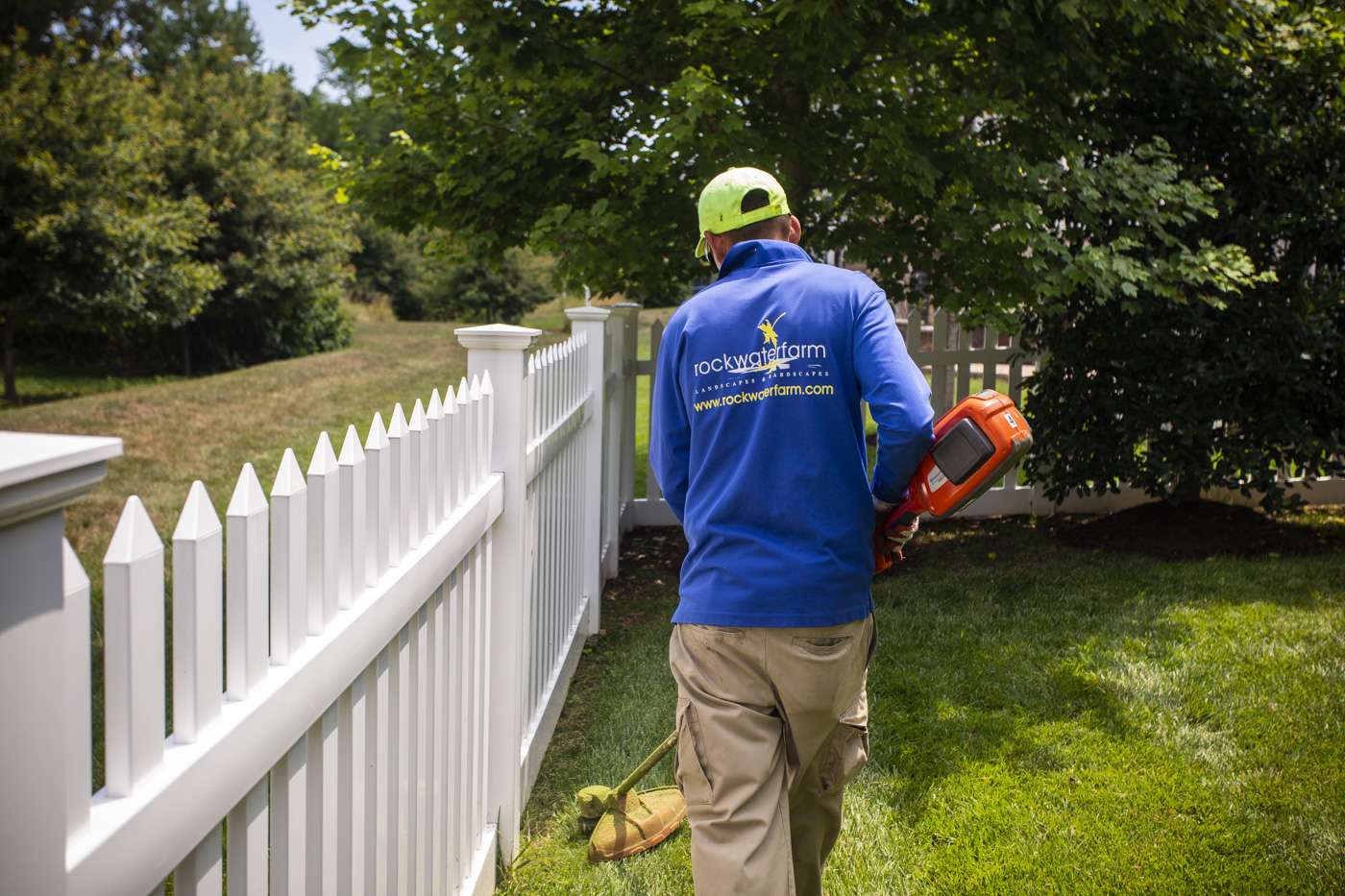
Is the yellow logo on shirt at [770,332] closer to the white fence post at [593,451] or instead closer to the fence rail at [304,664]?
the fence rail at [304,664]

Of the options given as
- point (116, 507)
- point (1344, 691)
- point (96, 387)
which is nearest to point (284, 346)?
point (96, 387)

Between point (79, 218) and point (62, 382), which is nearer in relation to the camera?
point (79, 218)

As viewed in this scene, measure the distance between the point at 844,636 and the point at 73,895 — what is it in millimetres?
1793

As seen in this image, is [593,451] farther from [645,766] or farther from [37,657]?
[37,657]

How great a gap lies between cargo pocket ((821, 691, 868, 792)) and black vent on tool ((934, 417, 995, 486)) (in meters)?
0.63

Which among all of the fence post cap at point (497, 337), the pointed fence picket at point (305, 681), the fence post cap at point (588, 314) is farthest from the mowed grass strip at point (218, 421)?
the pointed fence picket at point (305, 681)

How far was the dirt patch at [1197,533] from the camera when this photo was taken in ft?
22.6

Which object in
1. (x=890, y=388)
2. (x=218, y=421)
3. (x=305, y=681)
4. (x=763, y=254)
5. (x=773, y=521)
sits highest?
(x=763, y=254)

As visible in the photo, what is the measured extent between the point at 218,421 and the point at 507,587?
1087 cm

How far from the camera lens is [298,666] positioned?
1.69m

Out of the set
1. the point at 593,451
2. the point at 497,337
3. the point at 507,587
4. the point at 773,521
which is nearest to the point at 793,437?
the point at 773,521

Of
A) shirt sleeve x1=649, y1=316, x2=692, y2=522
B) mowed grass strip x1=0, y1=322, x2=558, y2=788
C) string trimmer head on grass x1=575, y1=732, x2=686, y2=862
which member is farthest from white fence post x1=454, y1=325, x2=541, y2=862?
mowed grass strip x1=0, y1=322, x2=558, y2=788

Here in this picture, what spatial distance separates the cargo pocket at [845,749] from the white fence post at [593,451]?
2.77 metres

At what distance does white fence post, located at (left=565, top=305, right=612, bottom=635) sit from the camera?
5309 millimetres
